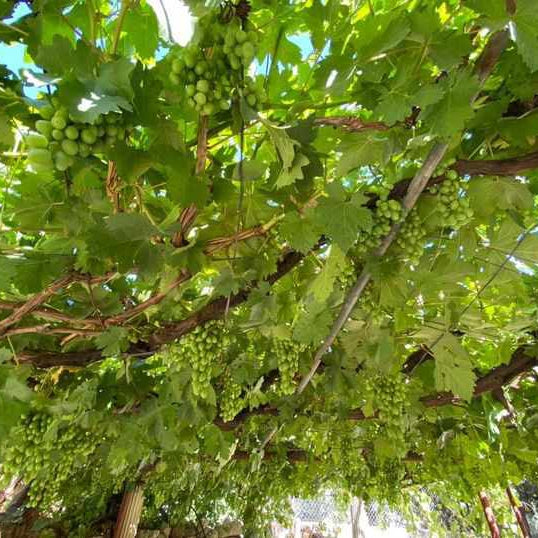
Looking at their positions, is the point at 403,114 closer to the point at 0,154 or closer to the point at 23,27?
the point at 23,27

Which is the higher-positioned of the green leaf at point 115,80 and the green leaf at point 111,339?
the green leaf at point 111,339

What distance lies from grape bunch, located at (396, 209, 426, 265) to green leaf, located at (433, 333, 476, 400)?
0.71 meters

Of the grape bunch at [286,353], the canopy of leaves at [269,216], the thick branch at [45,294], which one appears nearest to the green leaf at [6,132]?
the canopy of leaves at [269,216]

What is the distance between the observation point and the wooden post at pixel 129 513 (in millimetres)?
5535

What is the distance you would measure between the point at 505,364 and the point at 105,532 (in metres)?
5.90

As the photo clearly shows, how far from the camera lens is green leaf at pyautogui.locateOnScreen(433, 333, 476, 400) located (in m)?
1.93

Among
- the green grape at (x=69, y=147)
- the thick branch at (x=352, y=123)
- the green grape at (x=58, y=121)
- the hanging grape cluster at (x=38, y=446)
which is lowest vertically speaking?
the hanging grape cluster at (x=38, y=446)

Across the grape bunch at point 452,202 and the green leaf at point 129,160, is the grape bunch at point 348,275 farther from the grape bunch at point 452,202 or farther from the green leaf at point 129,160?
the green leaf at point 129,160

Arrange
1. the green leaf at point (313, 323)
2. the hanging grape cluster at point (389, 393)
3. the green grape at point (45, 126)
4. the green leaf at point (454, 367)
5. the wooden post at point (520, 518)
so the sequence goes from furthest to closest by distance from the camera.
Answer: the wooden post at point (520, 518), the hanging grape cluster at point (389, 393), the green leaf at point (454, 367), the green leaf at point (313, 323), the green grape at point (45, 126)

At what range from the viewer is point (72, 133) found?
86 centimetres

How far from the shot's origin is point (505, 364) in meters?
2.47

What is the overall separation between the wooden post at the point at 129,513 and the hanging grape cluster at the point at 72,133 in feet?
18.6

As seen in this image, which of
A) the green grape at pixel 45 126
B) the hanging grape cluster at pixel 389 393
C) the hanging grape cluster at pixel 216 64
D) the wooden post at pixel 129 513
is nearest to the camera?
the hanging grape cluster at pixel 216 64

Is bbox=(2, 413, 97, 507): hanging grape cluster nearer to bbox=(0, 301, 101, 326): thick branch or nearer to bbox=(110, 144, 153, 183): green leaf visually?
bbox=(0, 301, 101, 326): thick branch
